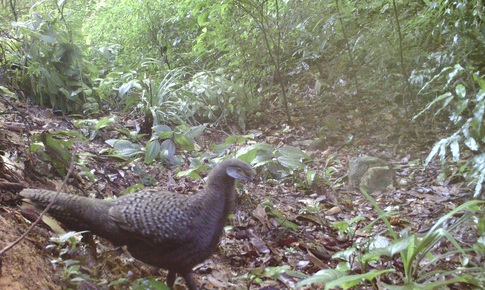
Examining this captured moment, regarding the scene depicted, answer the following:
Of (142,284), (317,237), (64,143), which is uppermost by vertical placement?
(64,143)

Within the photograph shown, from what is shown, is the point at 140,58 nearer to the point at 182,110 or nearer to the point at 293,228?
the point at 182,110

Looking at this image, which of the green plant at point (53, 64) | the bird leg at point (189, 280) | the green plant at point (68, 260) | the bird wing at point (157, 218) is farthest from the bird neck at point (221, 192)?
the green plant at point (53, 64)

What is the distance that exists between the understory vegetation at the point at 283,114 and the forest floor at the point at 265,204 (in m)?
0.02

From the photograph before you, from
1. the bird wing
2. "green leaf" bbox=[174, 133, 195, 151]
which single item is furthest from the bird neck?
"green leaf" bbox=[174, 133, 195, 151]

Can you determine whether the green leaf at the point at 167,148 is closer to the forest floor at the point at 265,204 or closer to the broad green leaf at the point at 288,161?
the forest floor at the point at 265,204

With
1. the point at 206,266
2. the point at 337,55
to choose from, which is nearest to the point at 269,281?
the point at 206,266

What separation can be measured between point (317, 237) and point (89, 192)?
1852 millimetres

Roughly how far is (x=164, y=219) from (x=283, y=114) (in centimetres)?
→ 552

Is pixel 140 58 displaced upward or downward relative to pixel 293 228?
upward

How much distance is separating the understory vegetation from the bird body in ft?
0.48

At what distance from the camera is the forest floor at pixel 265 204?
239cm

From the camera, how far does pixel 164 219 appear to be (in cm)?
215

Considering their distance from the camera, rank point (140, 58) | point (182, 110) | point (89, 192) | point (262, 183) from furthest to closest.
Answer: point (140, 58)
point (182, 110)
point (262, 183)
point (89, 192)

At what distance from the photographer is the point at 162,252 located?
7.17 ft
